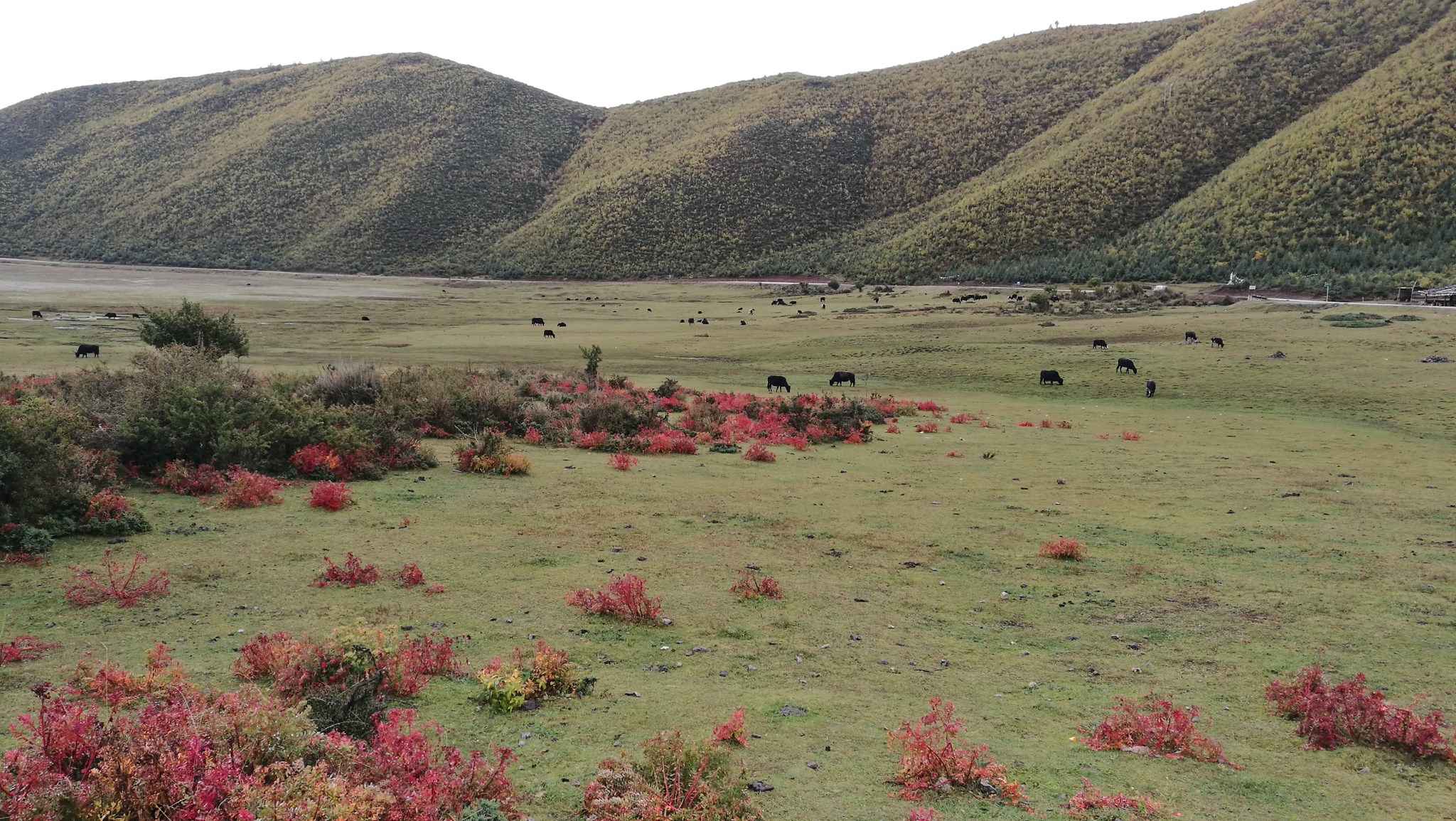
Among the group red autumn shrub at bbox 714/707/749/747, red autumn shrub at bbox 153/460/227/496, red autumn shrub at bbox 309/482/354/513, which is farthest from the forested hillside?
red autumn shrub at bbox 153/460/227/496

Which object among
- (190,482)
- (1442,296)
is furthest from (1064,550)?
(1442,296)

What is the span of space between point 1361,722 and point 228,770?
7699 mm

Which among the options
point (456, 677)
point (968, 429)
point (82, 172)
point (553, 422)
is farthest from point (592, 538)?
point (82, 172)

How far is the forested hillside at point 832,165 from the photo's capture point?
234ft

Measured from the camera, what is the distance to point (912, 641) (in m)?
8.72

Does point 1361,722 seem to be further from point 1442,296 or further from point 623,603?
point 1442,296

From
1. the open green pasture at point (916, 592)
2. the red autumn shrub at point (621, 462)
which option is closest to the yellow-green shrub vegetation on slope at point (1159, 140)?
the open green pasture at point (916, 592)

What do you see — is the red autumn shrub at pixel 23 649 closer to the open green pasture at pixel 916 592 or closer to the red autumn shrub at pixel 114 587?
the open green pasture at pixel 916 592

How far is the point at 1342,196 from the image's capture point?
218ft

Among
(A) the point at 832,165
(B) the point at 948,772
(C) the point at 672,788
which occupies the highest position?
(A) the point at 832,165

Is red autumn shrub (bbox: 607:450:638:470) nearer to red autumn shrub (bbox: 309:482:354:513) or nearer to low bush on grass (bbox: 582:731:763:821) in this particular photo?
red autumn shrub (bbox: 309:482:354:513)

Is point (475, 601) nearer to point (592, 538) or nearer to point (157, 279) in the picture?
point (592, 538)

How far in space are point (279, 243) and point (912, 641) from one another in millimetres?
130964

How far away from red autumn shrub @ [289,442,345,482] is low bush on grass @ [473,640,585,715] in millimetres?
8988
